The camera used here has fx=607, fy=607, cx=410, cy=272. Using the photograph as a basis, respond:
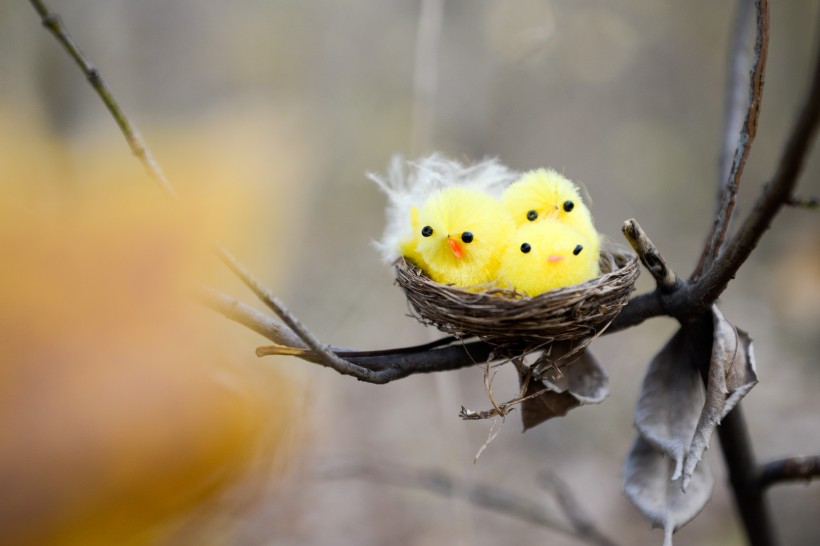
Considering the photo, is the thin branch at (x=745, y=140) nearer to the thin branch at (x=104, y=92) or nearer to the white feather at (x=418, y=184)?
the white feather at (x=418, y=184)

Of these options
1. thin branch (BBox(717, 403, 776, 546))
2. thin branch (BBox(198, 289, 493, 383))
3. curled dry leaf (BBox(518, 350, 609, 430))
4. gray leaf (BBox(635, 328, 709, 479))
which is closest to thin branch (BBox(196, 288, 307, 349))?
thin branch (BBox(198, 289, 493, 383))

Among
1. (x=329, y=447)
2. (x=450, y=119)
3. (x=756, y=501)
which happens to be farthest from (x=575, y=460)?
(x=450, y=119)

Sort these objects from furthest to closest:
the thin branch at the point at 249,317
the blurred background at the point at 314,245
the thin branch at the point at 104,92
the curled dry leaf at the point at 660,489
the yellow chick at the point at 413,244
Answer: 1. the yellow chick at the point at 413,244
2. the curled dry leaf at the point at 660,489
3. the thin branch at the point at 249,317
4. the thin branch at the point at 104,92
5. the blurred background at the point at 314,245

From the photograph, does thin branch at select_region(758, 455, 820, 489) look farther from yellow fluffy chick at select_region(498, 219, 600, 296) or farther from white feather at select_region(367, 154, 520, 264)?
white feather at select_region(367, 154, 520, 264)

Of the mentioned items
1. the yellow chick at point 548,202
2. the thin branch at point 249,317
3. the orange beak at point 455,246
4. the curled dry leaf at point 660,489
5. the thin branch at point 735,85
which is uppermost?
the thin branch at point 735,85

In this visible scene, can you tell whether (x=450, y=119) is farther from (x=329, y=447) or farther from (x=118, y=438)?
(x=118, y=438)

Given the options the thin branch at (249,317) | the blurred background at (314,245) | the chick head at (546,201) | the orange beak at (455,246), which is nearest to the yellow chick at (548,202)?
the chick head at (546,201)

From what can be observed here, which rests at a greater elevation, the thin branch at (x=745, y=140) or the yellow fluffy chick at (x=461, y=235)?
the yellow fluffy chick at (x=461, y=235)
